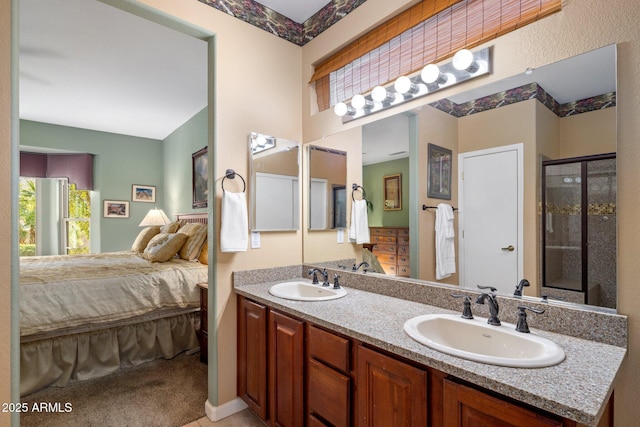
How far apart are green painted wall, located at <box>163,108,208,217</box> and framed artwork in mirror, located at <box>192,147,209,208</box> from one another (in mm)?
104

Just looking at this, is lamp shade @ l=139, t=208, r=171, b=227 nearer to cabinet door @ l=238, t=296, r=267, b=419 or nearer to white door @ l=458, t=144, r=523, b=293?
cabinet door @ l=238, t=296, r=267, b=419

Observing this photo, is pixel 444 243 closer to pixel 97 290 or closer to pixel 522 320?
pixel 522 320

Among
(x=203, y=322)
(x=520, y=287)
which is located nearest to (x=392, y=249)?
(x=520, y=287)

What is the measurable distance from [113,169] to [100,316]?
143 inches

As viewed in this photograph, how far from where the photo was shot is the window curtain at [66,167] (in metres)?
5.19

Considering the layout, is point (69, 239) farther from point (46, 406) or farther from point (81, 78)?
point (46, 406)

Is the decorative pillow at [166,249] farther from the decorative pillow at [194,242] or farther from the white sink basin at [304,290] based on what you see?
the white sink basin at [304,290]

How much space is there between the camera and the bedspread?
2.31m

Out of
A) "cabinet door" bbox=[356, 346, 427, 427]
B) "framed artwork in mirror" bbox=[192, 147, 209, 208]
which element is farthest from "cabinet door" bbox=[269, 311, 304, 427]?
"framed artwork in mirror" bbox=[192, 147, 209, 208]

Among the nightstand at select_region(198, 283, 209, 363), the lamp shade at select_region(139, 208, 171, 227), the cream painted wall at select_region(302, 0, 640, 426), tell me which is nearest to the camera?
the cream painted wall at select_region(302, 0, 640, 426)

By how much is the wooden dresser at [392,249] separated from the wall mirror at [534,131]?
0.05m

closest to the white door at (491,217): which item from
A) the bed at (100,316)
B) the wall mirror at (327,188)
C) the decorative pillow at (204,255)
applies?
the wall mirror at (327,188)

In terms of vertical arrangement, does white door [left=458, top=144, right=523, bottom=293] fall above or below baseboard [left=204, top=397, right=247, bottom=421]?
above

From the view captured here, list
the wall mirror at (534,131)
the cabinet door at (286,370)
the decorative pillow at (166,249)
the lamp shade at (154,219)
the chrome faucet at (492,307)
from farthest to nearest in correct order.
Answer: the lamp shade at (154,219) < the decorative pillow at (166,249) < the cabinet door at (286,370) < the chrome faucet at (492,307) < the wall mirror at (534,131)
